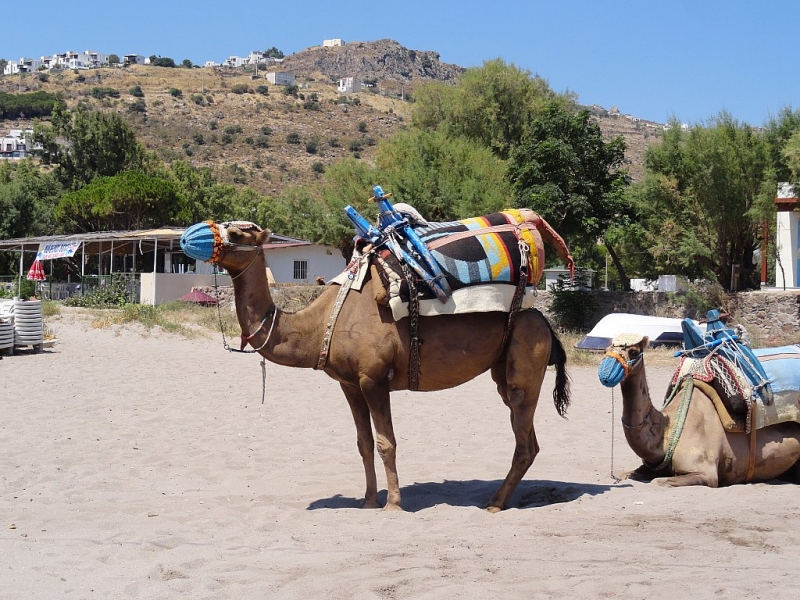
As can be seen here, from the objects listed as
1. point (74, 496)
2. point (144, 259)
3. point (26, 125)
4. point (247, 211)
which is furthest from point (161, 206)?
point (26, 125)

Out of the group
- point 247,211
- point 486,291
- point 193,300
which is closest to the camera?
point 486,291

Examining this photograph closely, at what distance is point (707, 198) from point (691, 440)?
70.6 ft

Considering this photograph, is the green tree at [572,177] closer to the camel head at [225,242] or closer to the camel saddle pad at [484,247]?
the camel saddle pad at [484,247]

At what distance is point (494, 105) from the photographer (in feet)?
151

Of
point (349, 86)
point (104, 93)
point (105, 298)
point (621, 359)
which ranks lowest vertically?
point (621, 359)

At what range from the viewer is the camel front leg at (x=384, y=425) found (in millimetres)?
7551

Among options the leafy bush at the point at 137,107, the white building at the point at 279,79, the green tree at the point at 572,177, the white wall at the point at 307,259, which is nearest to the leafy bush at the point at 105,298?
the white wall at the point at 307,259

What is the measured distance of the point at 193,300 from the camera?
34094 mm

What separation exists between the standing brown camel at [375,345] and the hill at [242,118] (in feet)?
207

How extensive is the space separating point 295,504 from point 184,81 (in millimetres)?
122198

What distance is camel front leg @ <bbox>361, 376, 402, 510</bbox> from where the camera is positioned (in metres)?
7.55

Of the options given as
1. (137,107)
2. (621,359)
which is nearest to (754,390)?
(621,359)

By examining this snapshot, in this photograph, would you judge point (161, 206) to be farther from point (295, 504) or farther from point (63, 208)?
point (295, 504)

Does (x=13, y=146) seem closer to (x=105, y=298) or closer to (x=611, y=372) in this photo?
(x=105, y=298)
